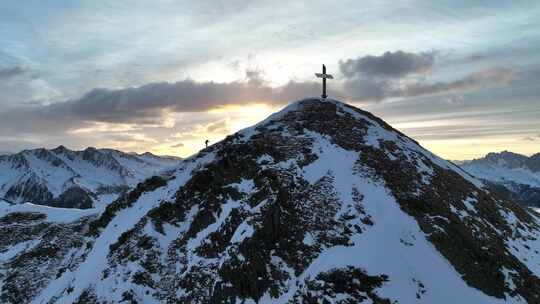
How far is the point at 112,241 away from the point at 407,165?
30305mm

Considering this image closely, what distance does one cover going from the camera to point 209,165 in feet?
150

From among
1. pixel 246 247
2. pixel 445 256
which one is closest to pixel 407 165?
pixel 445 256

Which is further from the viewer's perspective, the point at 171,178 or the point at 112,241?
the point at 171,178

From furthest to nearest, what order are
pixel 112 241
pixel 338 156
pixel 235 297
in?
pixel 338 156 → pixel 112 241 → pixel 235 297

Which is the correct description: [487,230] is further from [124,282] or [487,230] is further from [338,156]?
[124,282]

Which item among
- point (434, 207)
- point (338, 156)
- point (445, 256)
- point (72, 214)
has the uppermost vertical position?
point (338, 156)

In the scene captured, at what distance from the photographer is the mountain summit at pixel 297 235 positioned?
1182 inches

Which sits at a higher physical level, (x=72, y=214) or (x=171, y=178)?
(x=171, y=178)

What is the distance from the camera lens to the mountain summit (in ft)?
98.5

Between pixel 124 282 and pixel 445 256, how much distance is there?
25694mm

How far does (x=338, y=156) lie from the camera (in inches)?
1683

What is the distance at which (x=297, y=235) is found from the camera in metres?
33.4

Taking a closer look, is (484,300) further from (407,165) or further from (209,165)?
(209,165)

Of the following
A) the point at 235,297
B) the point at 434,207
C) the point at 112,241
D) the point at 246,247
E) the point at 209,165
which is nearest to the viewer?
the point at 235,297
